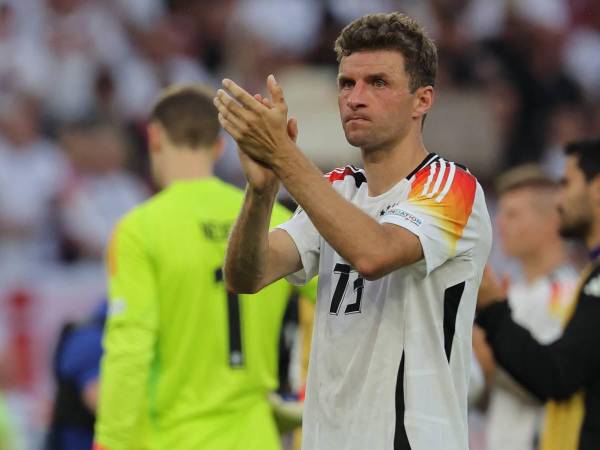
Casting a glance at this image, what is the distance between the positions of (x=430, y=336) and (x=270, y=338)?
1.80 meters

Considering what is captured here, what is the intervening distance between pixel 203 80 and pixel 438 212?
10608mm

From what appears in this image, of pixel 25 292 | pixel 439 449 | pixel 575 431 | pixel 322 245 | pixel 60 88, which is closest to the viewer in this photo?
pixel 439 449

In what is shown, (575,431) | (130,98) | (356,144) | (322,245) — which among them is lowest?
(575,431)

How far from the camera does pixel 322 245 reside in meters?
4.19

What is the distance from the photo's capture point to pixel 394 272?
3930mm

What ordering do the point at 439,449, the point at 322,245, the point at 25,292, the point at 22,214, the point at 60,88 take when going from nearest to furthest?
the point at 439,449 → the point at 322,245 → the point at 25,292 → the point at 22,214 → the point at 60,88

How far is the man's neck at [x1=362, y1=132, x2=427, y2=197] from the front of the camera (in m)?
4.00

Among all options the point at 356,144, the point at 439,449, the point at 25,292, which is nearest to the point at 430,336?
the point at 439,449

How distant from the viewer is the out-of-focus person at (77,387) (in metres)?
6.55

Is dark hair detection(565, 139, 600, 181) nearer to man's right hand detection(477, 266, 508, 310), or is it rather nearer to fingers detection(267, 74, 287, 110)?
man's right hand detection(477, 266, 508, 310)

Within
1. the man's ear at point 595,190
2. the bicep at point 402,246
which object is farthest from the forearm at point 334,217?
the man's ear at point 595,190

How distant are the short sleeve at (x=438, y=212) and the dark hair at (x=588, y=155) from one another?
2.02 m

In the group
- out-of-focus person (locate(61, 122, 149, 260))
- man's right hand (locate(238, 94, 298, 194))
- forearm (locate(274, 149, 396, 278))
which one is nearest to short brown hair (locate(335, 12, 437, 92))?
man's right hand (locate(238, 94, 298, 194))

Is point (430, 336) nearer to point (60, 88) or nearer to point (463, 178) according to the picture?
point (463, 178)
